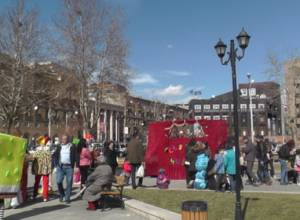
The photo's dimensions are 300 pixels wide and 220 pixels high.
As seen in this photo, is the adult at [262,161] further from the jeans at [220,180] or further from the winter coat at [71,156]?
the winter coat at [71,156]

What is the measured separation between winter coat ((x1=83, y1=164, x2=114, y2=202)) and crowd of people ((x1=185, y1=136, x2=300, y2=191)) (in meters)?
4.91

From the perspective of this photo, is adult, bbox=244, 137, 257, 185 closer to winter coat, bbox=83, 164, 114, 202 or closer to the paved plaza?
the paved plaza

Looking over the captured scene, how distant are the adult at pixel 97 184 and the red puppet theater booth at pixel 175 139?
30.1ft

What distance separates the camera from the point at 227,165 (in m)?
15.6

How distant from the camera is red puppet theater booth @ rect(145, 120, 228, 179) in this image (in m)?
21.1

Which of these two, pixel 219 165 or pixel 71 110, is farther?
pixel 71 110

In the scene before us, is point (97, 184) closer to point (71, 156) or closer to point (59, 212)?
point (59, 212)

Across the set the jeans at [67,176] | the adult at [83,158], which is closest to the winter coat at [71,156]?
the jeans at [67,176]

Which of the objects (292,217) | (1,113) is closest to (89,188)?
(292,217)

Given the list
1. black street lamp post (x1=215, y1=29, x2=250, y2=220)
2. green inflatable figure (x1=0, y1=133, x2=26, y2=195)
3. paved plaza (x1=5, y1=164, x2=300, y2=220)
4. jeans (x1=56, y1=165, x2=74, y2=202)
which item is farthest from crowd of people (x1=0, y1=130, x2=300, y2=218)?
green inflatable figure (x1=0, y1=133, x2=26, y2=195)

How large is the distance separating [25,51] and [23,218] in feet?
85.1

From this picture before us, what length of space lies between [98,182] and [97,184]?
58mm

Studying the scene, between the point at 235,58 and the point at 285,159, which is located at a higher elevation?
the point at 235,58

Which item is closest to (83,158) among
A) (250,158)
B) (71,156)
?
(71,156)
